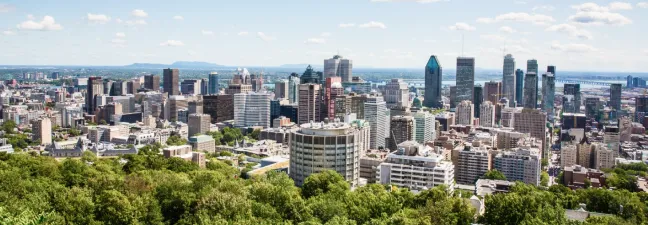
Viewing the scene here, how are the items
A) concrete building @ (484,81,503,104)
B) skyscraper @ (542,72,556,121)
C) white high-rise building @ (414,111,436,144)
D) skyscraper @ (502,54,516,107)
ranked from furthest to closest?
skyscraper @ (502,54,516,107) → concrete building @ (484,81,503,104) → skyscraper @ (542,72,556,121) → white high-rise building @ (414,111,436,144)

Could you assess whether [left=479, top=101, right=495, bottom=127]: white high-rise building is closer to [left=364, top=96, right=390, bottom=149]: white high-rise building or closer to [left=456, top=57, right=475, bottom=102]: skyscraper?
[left=456, top=57, right=475, bottom=102]: skyscraper

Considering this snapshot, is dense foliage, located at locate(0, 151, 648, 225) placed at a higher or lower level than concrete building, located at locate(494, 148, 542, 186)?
higher

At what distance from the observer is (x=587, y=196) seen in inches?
1051

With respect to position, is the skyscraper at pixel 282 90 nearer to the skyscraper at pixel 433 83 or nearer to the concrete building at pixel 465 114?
the skyscraper at pixel 433 83

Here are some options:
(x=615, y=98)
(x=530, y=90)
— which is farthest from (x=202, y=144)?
(x=615, y=98)

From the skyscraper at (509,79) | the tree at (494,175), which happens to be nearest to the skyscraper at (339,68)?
the skyscraper at (509,79)

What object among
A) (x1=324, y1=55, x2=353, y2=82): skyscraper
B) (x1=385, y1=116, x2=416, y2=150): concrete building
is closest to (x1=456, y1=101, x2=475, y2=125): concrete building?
(x1=385, y1=116, x2=416, y2=150): concrete building

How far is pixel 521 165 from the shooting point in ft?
123

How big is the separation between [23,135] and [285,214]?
4302 cm

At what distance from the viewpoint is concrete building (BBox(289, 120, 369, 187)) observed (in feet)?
91.0

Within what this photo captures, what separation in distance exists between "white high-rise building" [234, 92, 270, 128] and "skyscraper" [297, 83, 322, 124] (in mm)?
5244

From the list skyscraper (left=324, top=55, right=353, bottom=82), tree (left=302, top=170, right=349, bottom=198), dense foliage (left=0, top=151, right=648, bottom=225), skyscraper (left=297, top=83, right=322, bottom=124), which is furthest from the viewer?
skyscraper (left=324, top=55, right=353, bottom=82)

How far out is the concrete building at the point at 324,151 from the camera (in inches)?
1093

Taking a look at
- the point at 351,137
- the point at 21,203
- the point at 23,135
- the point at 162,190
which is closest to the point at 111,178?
the point at 162,190
